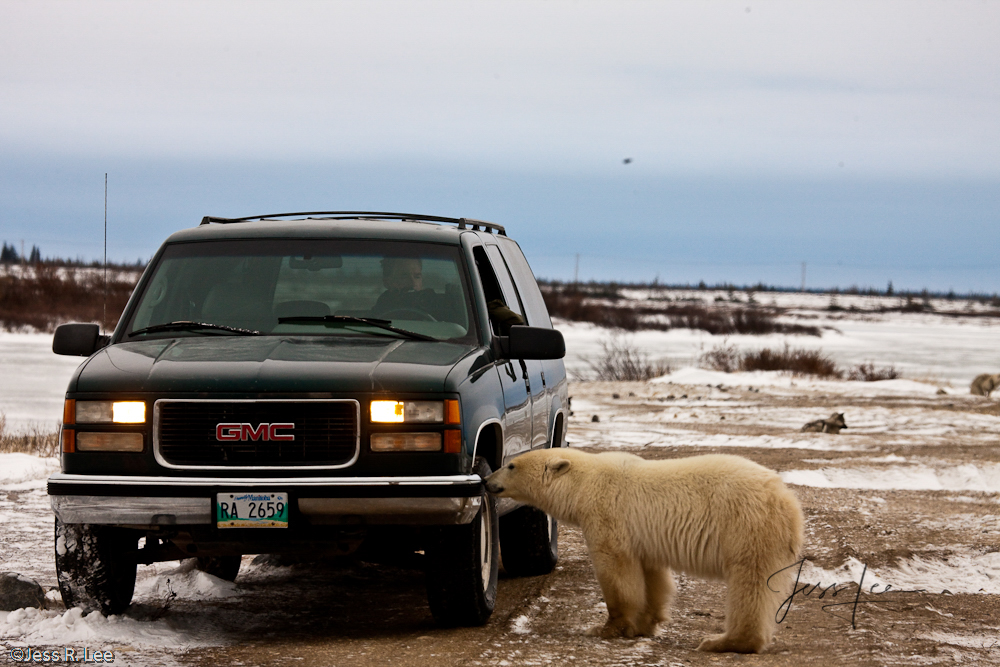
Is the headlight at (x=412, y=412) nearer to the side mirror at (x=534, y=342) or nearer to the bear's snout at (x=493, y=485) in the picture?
the bear's snout at (x=493, y=485)

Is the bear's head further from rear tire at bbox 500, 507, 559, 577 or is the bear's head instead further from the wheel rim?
rear tire at bbox 500, 507, 559, 577

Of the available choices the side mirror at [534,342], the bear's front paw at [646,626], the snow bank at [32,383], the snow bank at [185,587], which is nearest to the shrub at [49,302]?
the snow bank at [32,383]

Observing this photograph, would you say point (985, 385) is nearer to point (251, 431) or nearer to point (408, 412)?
point (408, 412)

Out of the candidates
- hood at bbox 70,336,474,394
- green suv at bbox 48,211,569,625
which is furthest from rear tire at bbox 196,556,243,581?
hood at bbox 70,336,474,394

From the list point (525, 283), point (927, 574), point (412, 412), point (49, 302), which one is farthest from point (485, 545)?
point (49, 302)

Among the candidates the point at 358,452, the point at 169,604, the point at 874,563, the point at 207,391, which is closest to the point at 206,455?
the point at 207,391

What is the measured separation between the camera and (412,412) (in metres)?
5.55

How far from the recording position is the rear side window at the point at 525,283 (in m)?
8.23

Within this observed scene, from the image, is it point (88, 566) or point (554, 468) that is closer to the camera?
point (88, 566)

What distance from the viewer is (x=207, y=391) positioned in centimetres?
552

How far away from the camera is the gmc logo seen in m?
5.52

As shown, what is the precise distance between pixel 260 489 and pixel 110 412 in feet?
2.76

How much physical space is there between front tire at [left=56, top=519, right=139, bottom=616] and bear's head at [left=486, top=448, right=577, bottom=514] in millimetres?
2066

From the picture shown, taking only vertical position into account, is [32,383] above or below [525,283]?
below
